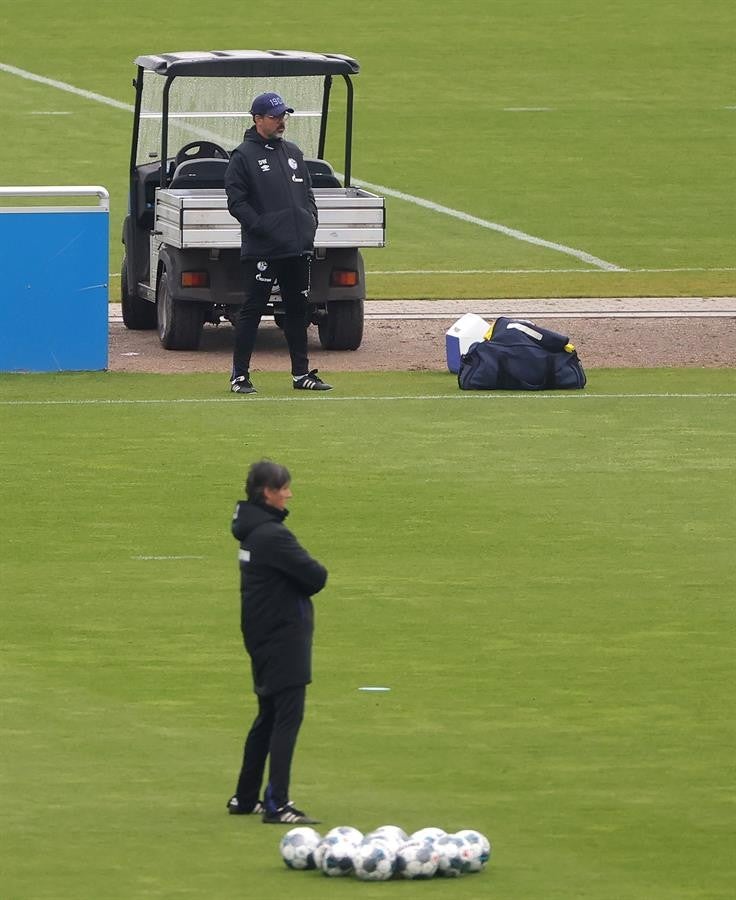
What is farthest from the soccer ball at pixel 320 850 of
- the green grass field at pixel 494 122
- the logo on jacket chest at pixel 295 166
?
the green grass field at pixel 494 122

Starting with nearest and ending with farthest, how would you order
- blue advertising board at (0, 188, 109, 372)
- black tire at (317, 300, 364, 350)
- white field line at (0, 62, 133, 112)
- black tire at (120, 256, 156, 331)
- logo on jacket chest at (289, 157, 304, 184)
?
logo on jacket chest at (289, 157, 304, 184)
blue advertising board at (0, 188, 109, 372)
black tire at (317, 300, 364, 350)
black tire at (120, 256, 156, 331)
white field line at (0, 62, 133, 112)

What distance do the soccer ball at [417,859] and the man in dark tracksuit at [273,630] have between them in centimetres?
67

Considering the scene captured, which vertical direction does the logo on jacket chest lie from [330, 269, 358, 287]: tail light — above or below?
above

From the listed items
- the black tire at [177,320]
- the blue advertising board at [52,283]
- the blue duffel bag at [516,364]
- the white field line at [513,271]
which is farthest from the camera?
the white field line at [513,271]

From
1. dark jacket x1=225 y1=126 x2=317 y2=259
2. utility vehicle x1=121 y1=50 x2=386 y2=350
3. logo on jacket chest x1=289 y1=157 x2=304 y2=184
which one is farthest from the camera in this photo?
utility vehicle x1=121 y1=50 x2=386 y2=350

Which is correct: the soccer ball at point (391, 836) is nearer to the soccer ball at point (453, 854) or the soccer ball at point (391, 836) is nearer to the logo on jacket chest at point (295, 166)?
the soccer ball at point (453, 854)

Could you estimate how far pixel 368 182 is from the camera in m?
35.6

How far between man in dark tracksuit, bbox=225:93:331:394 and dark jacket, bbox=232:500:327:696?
913 cm

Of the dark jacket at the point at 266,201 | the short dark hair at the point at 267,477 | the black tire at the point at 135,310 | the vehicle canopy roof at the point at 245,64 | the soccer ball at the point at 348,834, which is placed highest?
the vehicle canopy roof at the point at 245,64

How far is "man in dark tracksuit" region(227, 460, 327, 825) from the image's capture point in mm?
8031

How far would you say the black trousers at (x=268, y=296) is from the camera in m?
17.2

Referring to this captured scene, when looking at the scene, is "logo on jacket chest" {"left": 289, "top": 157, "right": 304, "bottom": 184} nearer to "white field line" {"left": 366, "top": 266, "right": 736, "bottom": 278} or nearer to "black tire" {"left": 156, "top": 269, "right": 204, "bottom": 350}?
"black tire" {"left": 156, "top": 269, "right": 204, "bottom": 350}

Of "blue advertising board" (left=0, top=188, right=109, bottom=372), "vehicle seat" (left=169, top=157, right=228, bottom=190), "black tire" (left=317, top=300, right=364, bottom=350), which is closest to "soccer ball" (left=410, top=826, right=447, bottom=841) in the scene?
"blue advertising board" (left=0, top=188, right=109, bottom=372)

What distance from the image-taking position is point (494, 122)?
42125mm
